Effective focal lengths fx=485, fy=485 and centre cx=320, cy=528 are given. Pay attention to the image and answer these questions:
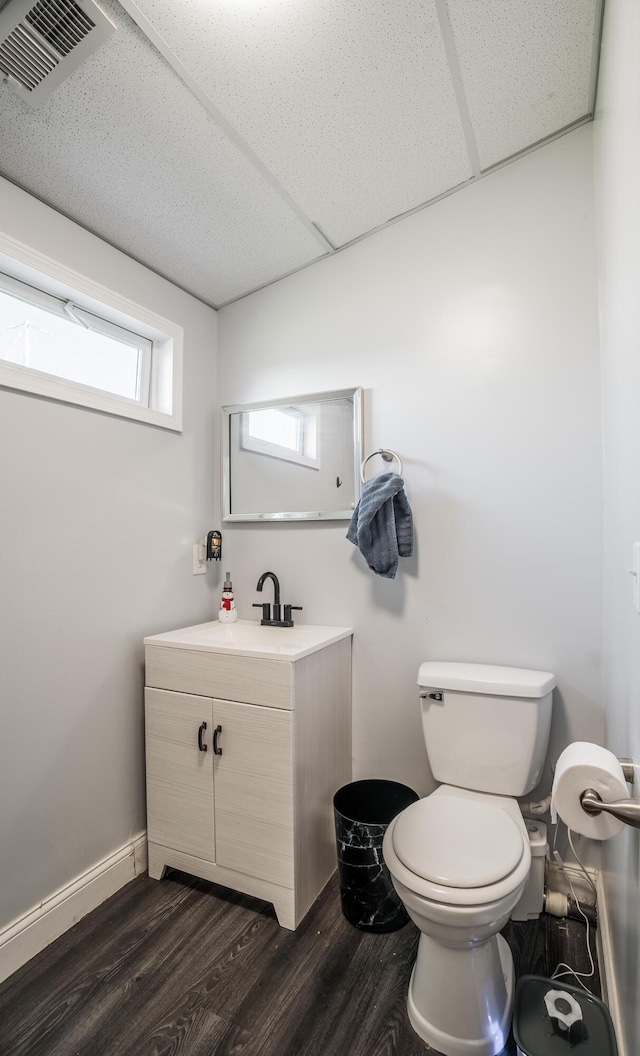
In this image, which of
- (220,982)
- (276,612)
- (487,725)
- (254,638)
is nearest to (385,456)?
(276,612)

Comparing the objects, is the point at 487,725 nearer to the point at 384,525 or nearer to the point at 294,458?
the point at 384,525

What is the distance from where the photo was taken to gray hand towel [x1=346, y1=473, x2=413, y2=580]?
67.6 inches

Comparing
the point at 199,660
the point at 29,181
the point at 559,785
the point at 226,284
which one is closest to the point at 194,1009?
the point at 199,660

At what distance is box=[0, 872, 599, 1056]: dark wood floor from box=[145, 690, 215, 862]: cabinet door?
20cm

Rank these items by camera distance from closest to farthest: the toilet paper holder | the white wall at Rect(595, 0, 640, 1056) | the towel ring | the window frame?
the toilet paper holder, the white wall at Rect(595, 0, 640, 1056), the window frame, the towel ring

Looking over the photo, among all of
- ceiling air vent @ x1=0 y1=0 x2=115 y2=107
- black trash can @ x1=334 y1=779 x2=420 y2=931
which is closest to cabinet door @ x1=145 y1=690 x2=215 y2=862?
black trash can @ x1=334 y1=779 x2=420 y2=931

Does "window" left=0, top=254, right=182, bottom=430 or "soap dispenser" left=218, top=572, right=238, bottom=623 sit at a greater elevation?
"window" left=0, top=254, right=182, bottom=430

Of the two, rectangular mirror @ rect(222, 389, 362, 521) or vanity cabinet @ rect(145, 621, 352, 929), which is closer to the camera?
vanity cabinet @ rect(145, 621, 352, 929)

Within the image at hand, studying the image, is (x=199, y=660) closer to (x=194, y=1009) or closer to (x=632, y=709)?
(x=194, y=1009)

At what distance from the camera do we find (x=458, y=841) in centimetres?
123

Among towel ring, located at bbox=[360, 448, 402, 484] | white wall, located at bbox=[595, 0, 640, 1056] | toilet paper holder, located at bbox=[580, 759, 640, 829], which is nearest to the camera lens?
toilet paper holder, located at bbox=[580, 759, 640, 829]

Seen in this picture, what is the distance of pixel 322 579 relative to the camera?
2004 millimetres

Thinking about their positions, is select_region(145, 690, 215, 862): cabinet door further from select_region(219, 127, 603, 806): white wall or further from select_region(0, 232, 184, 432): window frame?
select_region(0, 232, 184, 432): window frame

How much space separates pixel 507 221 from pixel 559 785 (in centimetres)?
179
